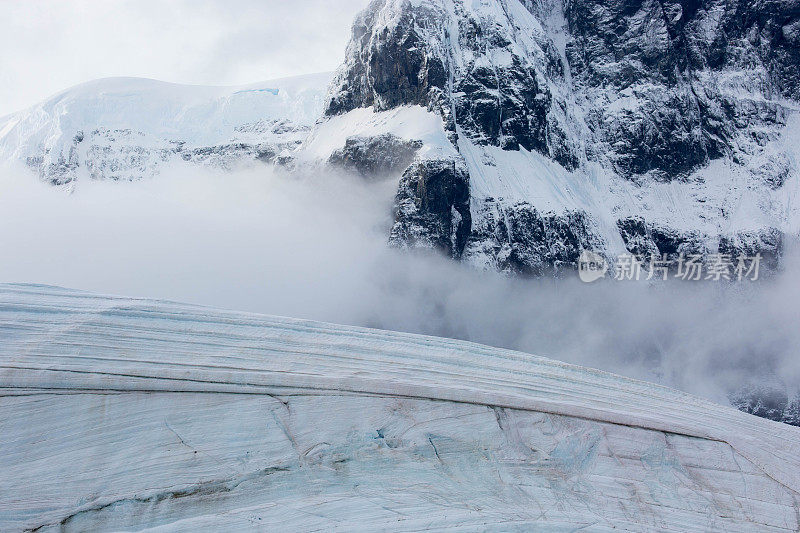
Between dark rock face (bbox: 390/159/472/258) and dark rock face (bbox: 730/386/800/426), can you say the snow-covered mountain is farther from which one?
dark rock face (bbox: 730/386/800/426)

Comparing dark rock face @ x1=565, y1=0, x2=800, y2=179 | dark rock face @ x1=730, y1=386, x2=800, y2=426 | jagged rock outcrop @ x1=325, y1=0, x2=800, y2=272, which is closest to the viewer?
jagged rock outcrop @ x1=325, y1=0, x2=800, y2=272

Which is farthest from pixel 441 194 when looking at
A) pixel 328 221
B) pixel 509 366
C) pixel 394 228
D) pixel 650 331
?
pixel 509 366

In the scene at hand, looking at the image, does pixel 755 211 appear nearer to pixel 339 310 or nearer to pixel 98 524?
pixel 339 310

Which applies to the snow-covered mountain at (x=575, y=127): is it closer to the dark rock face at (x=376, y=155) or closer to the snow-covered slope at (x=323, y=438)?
the dark rock face at (x=376, y=155)

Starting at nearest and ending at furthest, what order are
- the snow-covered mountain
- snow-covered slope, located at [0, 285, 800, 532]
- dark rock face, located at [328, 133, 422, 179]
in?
snow-covered slope, located at [0, 285, 800, 532] → dark rock face, located at [328, 133, 422, 179] → the snow-covered mountain

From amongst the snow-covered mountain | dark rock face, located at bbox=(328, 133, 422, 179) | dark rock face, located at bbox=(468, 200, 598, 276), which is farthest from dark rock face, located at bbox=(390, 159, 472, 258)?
dark rock face, located at bbox=(468, 200, 598, 276)

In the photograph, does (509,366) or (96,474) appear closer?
(96,474)

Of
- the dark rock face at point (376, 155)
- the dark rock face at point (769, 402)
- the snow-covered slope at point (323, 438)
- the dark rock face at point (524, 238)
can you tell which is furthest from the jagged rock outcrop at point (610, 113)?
the snow-covered slope at point (323, 438)

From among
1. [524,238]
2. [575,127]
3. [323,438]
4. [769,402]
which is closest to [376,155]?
[524,238]
